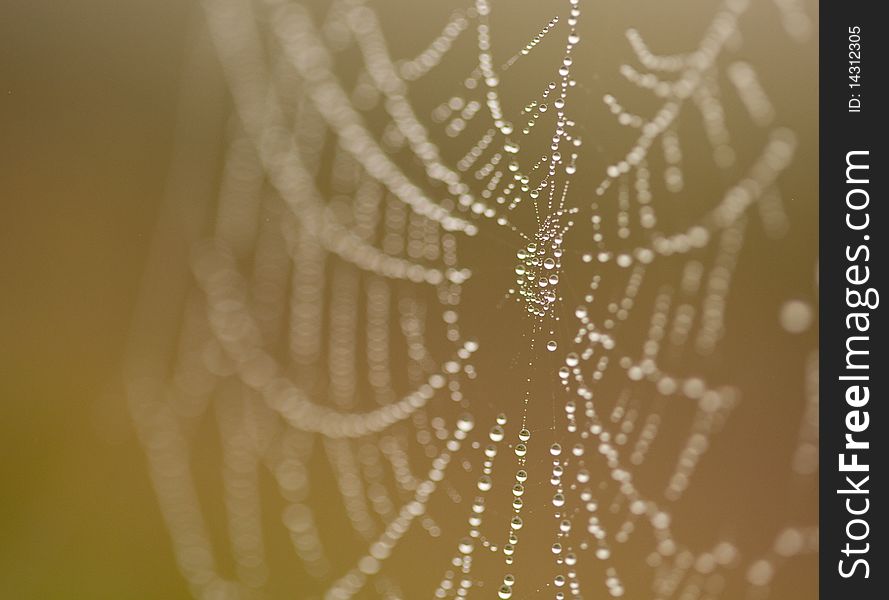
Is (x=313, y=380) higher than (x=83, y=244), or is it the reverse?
(x=83, y=244)

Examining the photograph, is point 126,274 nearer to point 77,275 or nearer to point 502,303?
point 77,275

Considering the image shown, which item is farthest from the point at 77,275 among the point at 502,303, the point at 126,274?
the point at 502,303

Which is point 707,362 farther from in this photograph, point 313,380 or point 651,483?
point 313,380
